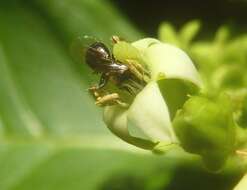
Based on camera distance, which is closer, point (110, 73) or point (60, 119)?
point (110, 73)

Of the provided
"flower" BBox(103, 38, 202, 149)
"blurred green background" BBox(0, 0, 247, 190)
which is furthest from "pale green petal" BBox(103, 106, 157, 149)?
"blurred green background" BBox(0, 0, 247, 190)

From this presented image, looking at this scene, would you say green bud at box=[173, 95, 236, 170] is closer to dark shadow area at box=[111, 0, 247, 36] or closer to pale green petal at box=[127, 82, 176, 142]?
pale green petal at box=[127, 82, 176, 142]

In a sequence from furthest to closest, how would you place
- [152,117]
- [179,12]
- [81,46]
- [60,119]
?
[179,12]
[60,119]
[81,46]
[152,117]

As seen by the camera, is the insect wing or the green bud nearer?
the green bud

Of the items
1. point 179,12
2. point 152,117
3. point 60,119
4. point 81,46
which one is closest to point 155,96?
point 152,117

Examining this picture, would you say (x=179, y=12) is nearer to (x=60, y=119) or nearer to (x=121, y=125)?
(x=60, y=119)

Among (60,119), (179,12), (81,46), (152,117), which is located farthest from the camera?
(179,12)

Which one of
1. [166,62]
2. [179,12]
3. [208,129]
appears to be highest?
[179,12]

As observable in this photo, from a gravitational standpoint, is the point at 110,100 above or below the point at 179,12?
below
